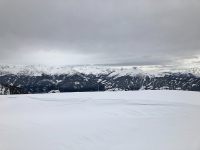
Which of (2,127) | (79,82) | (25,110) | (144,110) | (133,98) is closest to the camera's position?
(2,127)

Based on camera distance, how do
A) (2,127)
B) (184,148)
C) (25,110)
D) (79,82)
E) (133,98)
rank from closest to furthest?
1. (184,148)
2. (2,127)
3. (25,110)
4. (133,98)
5. (79,82)

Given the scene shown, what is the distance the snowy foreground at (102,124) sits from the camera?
2621 mm

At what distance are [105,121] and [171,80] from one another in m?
Answer: 191

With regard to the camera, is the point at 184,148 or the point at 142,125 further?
the point at 142,125

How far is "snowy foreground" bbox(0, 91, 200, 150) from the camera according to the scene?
2621 millimetres

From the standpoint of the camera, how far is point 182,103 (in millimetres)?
3561

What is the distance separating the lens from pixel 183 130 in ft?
9.71

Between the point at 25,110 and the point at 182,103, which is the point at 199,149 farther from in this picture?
the point at 25,110

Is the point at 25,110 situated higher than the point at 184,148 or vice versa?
the point at 25,110

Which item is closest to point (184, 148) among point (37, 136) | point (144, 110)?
point (144, 110)

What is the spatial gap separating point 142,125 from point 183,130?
26.0 inches

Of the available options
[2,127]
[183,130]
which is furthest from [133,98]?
[2,127]

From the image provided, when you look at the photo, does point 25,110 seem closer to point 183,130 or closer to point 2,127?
point 2,127

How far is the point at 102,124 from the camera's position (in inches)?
117
